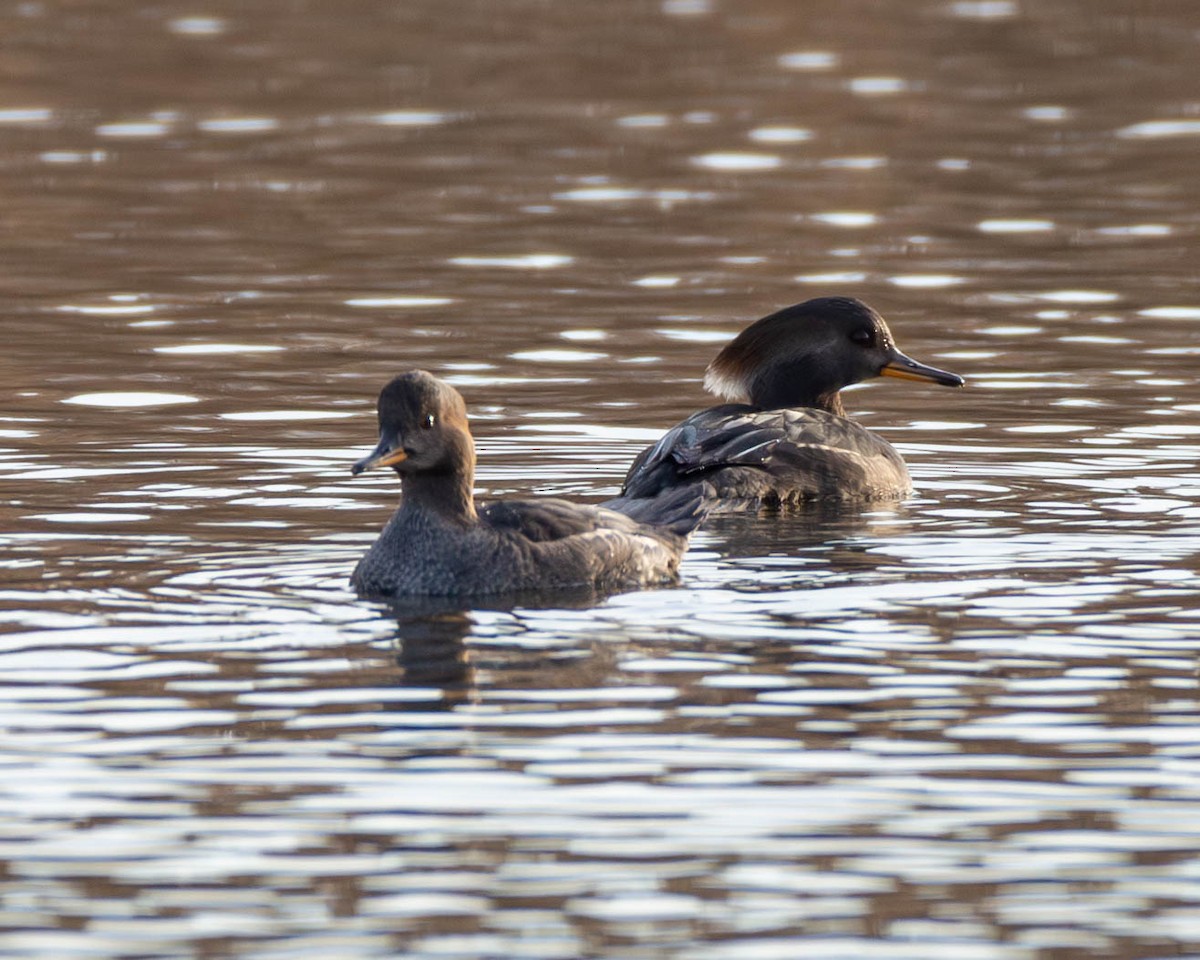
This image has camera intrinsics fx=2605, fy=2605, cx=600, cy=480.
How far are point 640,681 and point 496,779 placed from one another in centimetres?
118

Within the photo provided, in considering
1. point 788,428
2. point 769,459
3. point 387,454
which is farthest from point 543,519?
point 788,428

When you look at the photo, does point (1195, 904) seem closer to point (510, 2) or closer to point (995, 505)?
point (995, 505)

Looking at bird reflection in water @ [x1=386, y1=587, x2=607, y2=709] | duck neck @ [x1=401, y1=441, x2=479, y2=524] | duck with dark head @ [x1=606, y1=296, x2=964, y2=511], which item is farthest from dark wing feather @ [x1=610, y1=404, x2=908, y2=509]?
bird reflection in water @ [x1=386, y1=587, x2=607, y2=709]

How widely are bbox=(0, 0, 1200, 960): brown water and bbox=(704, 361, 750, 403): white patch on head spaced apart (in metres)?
0.53

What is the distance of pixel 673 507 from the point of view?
11.5 m

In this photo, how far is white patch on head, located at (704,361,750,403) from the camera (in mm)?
13875

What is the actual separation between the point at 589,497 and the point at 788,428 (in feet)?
3.57

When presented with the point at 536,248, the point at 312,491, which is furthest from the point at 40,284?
the point at 312,491

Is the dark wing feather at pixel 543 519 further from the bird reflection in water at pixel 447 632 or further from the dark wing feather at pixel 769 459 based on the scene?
the dark wing feather at pixel 769 459

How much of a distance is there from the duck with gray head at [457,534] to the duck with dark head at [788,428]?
119 cm

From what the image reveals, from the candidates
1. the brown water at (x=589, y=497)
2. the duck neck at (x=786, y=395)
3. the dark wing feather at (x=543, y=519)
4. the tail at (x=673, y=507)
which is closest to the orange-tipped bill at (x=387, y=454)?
the dark wing feather at (x=543, y=519)

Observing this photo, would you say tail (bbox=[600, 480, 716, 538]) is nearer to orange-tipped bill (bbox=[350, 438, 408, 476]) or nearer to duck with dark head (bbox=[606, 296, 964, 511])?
duck with dark head (bbox=[606, 296, 964, 511])

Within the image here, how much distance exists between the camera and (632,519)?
1092cm

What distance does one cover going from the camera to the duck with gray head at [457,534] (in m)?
10.1
